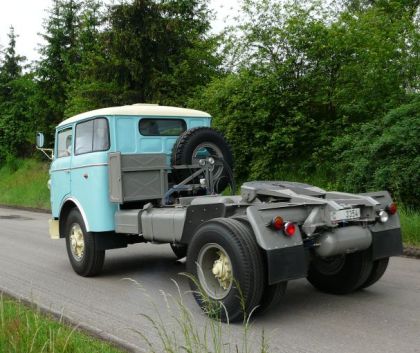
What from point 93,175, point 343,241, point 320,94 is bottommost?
point 343,241

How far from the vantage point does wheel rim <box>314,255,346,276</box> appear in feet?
19.9

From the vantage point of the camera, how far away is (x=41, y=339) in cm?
426

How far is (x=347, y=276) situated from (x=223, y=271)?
1.61 metres

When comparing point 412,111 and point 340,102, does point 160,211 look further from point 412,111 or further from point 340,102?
point 340,102

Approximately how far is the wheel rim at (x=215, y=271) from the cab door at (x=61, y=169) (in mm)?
3226

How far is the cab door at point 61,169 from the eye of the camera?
318 inches

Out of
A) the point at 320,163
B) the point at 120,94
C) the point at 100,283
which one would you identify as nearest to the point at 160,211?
the point at 100,283

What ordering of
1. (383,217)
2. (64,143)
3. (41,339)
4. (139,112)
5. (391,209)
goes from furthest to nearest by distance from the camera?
(64,143) < (139,112) < (391,209) < (383,217) < (41,339)

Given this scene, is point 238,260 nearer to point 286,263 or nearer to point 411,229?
point 286,263

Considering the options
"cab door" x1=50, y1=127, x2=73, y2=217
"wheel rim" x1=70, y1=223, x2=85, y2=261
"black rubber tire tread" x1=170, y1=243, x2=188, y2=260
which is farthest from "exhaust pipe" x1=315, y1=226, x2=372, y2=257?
"cab door" x1=50, y1=127, x2=73, y2=217

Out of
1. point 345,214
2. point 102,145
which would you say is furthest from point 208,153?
point 345,214

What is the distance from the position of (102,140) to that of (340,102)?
7669 mm

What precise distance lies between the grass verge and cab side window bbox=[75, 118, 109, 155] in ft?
9.69

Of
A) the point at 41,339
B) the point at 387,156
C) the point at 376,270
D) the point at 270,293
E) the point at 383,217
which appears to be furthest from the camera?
the point at 387,156
